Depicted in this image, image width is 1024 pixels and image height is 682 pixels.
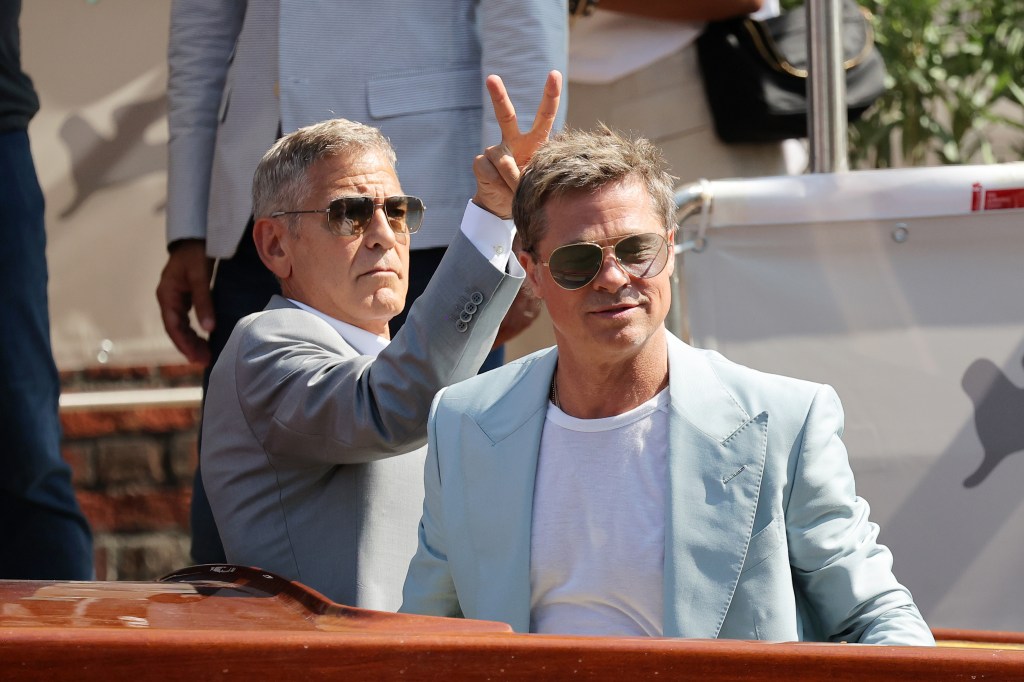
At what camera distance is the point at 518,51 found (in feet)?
9.88

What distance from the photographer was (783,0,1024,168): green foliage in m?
6.22

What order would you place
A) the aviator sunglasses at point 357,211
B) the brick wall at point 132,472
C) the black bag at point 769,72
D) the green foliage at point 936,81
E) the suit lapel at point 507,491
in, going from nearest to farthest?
1. the suit lapel at point 507,491
2. the aviator sunglasses at point 357,211
3. the black bag at point 769,72
4. the brick wall at point 132,472
5. the green foliage at point 936,81

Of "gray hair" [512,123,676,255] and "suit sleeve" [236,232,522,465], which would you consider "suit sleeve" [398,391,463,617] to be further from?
"gray hair" [512,123,676,255]

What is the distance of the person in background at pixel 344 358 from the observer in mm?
2404

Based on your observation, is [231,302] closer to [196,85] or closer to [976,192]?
[196,85]

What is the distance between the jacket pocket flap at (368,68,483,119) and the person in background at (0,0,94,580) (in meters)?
0.88

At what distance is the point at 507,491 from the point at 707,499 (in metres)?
0.31

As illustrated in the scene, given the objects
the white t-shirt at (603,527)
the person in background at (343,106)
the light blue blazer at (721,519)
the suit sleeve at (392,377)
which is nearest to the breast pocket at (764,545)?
the light blue blazer at (721,519)

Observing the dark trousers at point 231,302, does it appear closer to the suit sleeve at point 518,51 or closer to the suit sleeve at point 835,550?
the suit sleeve at point 518,51

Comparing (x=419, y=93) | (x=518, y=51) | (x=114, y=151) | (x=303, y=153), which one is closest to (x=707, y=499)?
(x=303, y=153)

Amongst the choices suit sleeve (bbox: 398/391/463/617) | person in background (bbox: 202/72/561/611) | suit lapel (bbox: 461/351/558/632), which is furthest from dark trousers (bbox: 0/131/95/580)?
suit lapel (bbox: 461/351/558/632)

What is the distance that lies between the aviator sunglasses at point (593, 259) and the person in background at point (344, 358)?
0.88ft

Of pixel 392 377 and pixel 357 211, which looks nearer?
pixel 392 377

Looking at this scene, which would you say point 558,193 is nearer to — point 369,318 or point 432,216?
point 369,318
